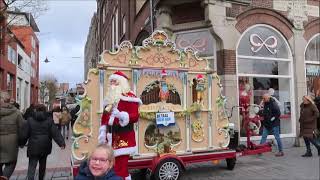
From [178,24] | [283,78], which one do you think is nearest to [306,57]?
[283,78]

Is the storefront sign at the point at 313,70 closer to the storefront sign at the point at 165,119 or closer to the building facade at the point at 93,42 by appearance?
the storefront sign at the point at 165,119

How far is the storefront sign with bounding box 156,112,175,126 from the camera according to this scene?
26.3 feet

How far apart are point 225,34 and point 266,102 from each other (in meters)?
2.41

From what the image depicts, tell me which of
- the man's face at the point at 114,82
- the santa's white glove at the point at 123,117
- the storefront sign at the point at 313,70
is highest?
the storefront sign at the point at 313,70

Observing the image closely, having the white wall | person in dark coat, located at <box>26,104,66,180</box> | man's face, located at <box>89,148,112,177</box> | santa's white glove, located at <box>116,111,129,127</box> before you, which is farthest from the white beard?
the white wall

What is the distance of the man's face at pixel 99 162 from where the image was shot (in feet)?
11.5

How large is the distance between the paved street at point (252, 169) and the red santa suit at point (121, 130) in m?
2.00

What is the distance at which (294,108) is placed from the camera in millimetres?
13383

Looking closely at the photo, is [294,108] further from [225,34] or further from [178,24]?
[178,24]

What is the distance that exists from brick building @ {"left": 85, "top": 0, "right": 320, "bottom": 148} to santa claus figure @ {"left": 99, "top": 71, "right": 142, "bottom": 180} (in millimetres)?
5697

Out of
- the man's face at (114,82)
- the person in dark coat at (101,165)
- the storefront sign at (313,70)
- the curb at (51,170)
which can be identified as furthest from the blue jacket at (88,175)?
the storefront sign at (313,70)

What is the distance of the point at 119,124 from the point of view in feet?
21.4

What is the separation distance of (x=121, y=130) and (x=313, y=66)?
9.60 meters

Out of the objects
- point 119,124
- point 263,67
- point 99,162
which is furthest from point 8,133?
point 263,67
